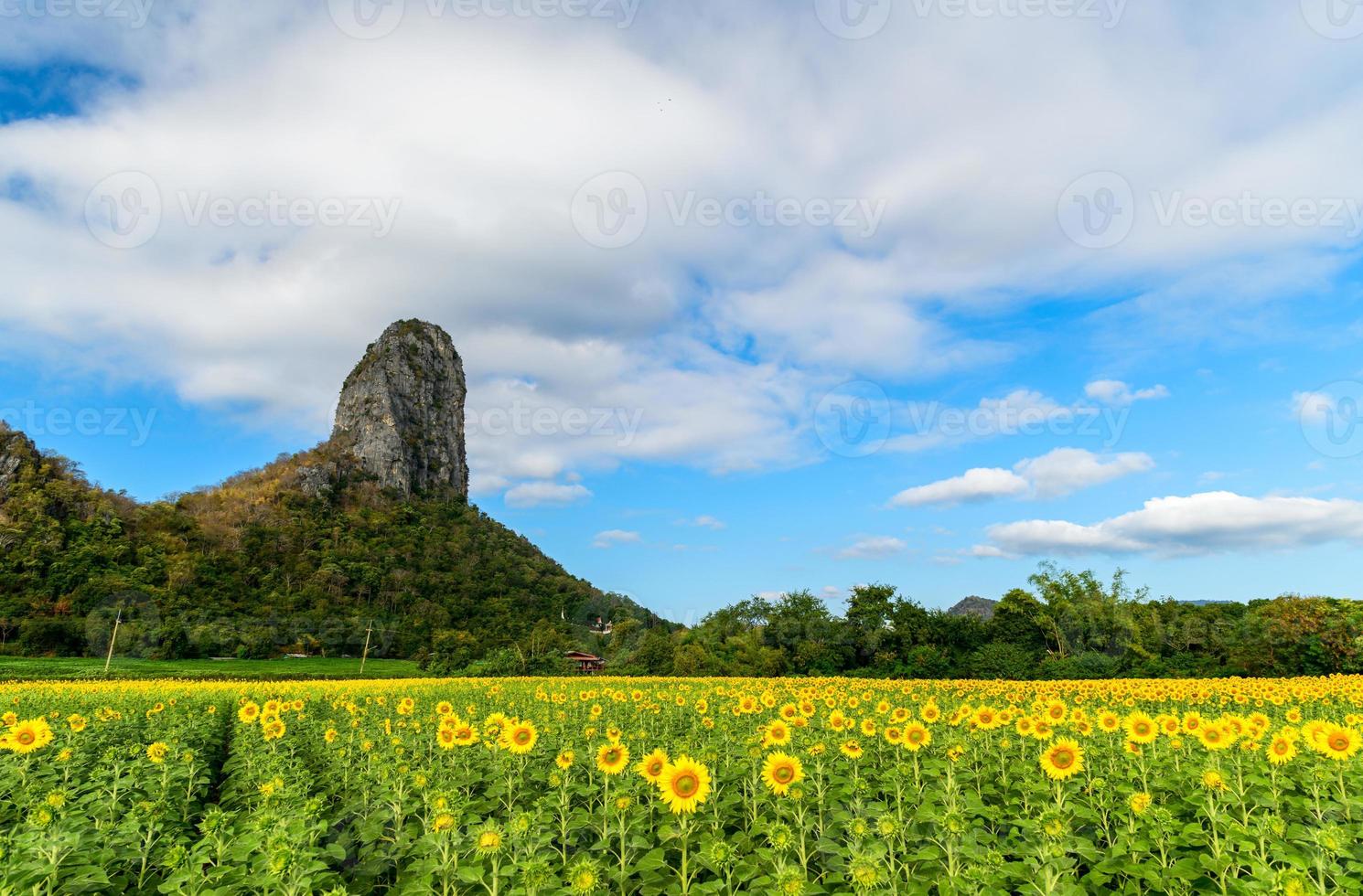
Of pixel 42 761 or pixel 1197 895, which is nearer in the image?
pixel 1197 895

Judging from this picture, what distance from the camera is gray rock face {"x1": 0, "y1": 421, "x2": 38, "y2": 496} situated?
8138 centimetres

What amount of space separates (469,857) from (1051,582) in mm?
58509

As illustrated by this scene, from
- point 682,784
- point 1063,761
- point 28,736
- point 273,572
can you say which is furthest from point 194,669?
point 1063,761

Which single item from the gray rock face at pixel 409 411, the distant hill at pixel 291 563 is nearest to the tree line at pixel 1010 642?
the distant hill at pixel 291 563

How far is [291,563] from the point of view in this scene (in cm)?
9350

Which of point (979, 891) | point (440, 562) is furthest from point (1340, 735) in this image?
point (440, 562)

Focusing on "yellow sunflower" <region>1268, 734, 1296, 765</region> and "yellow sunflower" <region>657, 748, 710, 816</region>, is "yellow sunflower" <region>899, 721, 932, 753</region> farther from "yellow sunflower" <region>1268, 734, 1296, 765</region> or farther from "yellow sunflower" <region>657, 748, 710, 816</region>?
"yellow sunflower" <region>1268, 734, 1296, 765</region>

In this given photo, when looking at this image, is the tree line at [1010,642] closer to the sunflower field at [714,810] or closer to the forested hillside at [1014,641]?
the forested hillside at [1014,641]

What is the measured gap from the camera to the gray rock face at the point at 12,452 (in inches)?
3204

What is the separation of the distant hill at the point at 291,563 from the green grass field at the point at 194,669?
5112 mm

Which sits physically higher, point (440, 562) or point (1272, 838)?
point (440, 562)

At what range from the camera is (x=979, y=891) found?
12.4 feet

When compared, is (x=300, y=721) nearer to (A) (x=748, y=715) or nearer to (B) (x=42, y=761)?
(B) (x=42, y=761)

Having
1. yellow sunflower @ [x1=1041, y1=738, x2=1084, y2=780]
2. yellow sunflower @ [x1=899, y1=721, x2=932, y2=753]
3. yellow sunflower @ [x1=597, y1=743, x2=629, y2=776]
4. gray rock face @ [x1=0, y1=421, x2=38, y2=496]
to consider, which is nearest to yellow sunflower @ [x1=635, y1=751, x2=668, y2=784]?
yellow sunflower @ [x1=597, y1=743, x2=629, y2=776]
